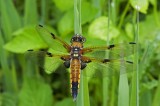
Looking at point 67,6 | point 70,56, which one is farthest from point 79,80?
point 67,6

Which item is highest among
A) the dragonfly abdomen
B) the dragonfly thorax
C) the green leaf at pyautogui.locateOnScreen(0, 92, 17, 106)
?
the dragonfly thorax

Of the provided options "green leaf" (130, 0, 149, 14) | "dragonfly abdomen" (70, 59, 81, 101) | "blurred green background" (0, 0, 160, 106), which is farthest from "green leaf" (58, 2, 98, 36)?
"dragonfly abdomen" (70, 59, 81, 101)

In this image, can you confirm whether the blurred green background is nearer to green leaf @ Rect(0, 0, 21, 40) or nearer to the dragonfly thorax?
green leaf @ Rect(0, 0, 21, 40)

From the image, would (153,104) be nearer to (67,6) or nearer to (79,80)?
(79,80)

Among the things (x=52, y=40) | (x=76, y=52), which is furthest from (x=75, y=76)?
(x=52, y=40)

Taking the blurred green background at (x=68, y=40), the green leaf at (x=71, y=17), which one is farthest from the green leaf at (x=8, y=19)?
the green leaf at (x=71, y=17)

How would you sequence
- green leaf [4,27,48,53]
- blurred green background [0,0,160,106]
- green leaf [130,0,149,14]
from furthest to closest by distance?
green leaf [4,27,48,53] < blurred green background [0,0,160,106] < green leaf [130,0,149,14]

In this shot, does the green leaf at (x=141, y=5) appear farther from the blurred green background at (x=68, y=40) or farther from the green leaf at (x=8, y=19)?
the green leaf at (x=8, y=19)
